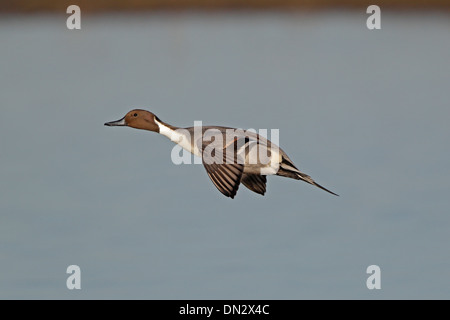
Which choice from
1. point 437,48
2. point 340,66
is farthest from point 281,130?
point 437,48

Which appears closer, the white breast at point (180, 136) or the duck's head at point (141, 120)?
the white breast at point (180, 136)

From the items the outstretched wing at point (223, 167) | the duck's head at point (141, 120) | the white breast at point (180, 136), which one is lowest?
the outstretched wing at point (223, 167)

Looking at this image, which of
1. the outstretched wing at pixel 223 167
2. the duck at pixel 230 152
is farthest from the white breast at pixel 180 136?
the outstretched wing at pixel 223 167

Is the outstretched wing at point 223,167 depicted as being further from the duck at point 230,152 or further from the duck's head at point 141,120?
the duck's head at point 141,120

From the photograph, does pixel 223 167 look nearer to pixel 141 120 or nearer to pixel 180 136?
pixel 180 136

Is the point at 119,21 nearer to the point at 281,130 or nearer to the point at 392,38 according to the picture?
the point at 392,38

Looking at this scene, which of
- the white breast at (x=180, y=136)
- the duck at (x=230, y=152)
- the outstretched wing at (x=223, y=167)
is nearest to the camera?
the outstretched wing at (x=223, y=167)

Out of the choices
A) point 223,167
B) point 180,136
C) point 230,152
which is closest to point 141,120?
point 180,136

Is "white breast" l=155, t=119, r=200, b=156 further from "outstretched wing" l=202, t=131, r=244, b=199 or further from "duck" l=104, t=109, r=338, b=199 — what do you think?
"outstretched wing" l=202, t=131, r=244, b=199
